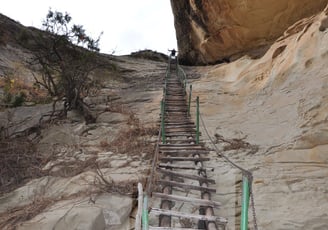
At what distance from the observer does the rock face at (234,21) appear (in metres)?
13.0

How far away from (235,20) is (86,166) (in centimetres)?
1019

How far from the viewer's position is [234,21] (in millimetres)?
14633

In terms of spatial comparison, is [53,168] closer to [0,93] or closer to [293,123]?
[293,123]

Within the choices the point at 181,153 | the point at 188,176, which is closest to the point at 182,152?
the point at 181,153

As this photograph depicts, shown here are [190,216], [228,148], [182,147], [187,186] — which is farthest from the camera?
[182,147]

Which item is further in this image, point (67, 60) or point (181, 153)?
point (67, 60)

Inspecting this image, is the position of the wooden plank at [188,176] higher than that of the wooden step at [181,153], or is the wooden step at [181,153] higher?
the wooden step at [181,153]

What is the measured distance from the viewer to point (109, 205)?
5102mm

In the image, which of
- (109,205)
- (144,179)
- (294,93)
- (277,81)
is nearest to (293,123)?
(294,93)

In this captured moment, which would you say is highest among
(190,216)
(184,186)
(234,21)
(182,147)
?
(234,21)

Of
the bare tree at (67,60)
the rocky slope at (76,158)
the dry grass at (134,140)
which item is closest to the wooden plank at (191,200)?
the rocky slope at (76,158)

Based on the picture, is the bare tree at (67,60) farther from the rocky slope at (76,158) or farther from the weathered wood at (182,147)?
the weathered wood at (182,147)

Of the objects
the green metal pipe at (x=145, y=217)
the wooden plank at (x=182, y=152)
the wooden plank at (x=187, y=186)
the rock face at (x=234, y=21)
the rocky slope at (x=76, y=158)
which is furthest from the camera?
the rock face at (x=234, y=21)

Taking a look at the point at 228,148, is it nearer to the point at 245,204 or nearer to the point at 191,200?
the point at 191,200
